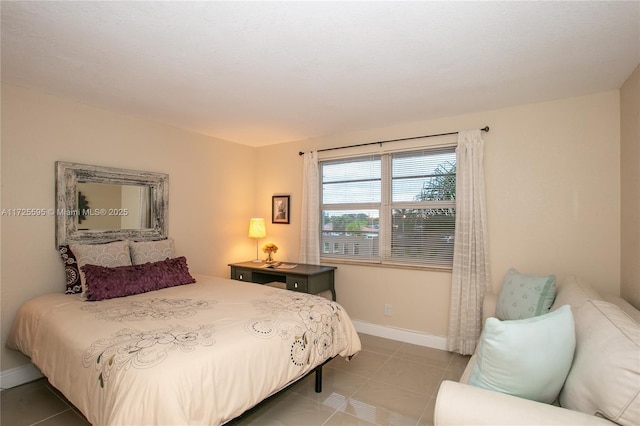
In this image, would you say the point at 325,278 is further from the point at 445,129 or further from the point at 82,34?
the point at 82,34

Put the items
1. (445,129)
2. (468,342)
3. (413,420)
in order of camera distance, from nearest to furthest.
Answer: (413,420)
(468,342)
(445,129)

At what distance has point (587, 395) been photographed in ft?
4.09

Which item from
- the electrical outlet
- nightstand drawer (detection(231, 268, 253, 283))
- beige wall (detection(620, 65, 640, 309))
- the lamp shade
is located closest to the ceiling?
beige wall (detection(620, 65, 640, 309))

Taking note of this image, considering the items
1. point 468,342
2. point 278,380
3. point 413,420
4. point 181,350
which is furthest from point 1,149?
point 468,342

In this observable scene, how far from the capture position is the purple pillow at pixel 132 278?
2564 millimetres

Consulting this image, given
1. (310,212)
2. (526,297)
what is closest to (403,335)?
(526,297)

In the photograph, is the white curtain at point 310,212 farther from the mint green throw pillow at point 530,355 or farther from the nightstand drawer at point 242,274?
the mint green throw pillow at point 530,355

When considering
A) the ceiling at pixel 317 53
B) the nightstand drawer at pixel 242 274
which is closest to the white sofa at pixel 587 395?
the ceiling at pixel 317 53

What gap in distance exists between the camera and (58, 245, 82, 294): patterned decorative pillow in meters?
2.73

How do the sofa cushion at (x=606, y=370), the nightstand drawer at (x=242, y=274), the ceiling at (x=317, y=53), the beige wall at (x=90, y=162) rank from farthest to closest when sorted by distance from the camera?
the nightstand drawer at (x=242, y=274) < the beige wall at (x=90, y=162) < the ceiling at (x=317, y=53) < the sofa cushion at (x=606, y=370)

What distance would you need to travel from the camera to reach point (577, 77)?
2438 mm

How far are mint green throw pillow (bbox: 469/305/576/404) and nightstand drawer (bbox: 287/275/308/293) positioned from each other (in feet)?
7.59

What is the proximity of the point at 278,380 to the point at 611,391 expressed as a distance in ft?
5.00

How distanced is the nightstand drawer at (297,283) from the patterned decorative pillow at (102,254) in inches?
62.0
